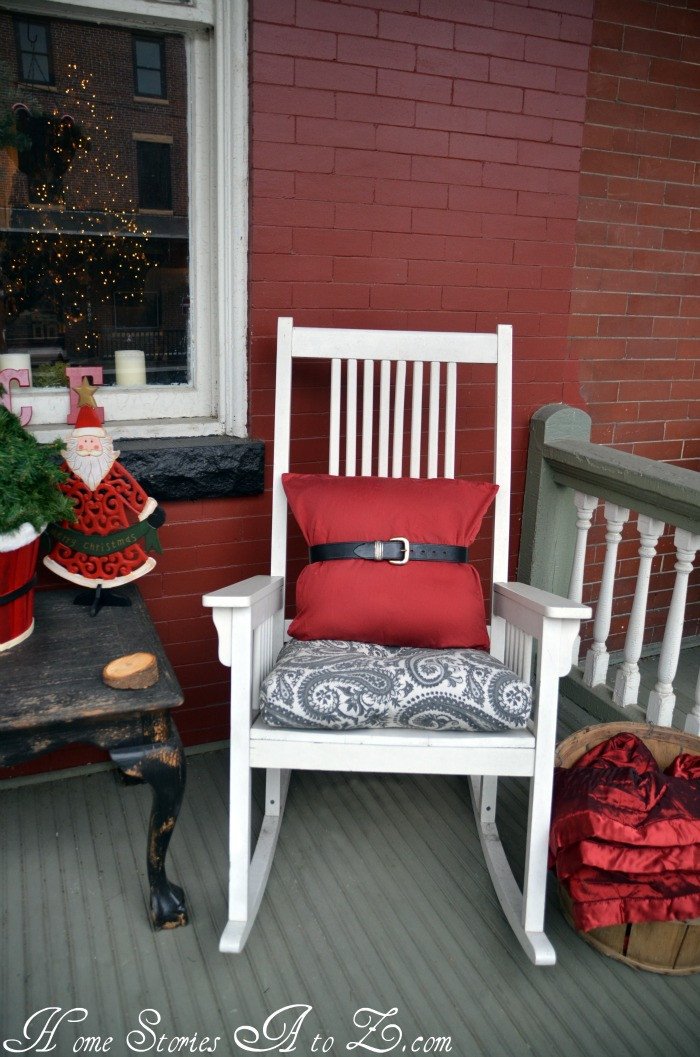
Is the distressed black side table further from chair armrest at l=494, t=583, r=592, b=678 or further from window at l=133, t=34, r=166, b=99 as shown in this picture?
window at l=133, t=34, r=166, b=99

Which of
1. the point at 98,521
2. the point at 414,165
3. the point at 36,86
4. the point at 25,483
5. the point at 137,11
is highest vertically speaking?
the point at 137,11

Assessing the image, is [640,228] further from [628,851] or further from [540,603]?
[628,851]

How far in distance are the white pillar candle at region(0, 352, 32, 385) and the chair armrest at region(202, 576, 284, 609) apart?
91 cm

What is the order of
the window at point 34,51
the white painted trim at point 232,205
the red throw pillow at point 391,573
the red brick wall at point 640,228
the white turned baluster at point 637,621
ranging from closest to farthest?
the red throw pillow at point 391,573
the window at point 34,51
the white painted trim at point 232,205
the white turned baluster at point 637,621
the red brick wall at point 640,228

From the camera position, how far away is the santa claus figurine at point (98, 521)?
196cm

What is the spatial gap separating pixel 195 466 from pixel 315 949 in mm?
1280

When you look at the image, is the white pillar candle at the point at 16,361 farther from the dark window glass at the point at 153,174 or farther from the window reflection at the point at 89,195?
the dark window glass at the point at 153,174

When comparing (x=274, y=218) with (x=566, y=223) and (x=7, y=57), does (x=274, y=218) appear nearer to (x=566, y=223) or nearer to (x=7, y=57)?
(x=7, y=57)

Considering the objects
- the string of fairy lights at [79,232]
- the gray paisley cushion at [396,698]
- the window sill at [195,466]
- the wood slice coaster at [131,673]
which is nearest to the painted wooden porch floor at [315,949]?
the gray paisley cushion at [396,698]

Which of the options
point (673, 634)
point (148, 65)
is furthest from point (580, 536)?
point (148, 65)

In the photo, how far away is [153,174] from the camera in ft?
7.55

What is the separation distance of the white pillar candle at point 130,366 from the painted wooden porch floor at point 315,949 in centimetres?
120

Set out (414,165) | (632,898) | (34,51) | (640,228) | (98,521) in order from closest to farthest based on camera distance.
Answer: (632,898) → (98,521) → (34,51) → (414,165) → (640,228)

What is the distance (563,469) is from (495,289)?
63 centimetres
